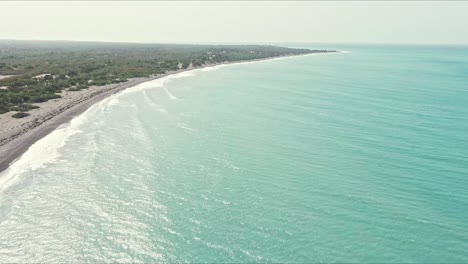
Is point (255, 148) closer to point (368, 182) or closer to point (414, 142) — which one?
point (368, 182)

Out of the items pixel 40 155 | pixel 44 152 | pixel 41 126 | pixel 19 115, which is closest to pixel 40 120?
pixel 19 115

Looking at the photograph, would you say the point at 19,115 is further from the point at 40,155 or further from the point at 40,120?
the point at 40,155

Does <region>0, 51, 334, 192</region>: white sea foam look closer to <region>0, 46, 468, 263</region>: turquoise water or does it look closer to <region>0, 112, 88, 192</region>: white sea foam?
<region>0, 112, 88, 192</region>: white sea foam

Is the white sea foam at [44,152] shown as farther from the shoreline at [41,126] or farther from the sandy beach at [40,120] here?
the sandy beach at [40,120]

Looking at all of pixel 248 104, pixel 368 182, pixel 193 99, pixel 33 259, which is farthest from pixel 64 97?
pixel 368 182

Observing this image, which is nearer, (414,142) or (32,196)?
(32,196)

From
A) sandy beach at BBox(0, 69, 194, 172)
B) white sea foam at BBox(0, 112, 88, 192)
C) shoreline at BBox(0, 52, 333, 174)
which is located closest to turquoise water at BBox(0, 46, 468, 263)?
white sea foam at BBox(0, 112, 88, 192)

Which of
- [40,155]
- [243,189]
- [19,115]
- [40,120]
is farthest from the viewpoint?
[19,115]

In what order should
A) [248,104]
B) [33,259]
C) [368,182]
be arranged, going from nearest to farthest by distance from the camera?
[33,259] → [368,182] → [248,104]
